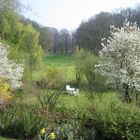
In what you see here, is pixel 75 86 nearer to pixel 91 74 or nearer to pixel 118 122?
pixel 91 74

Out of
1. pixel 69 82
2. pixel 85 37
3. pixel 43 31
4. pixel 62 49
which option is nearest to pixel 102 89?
pixel 69 82

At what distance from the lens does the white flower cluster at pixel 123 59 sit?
25.6 m

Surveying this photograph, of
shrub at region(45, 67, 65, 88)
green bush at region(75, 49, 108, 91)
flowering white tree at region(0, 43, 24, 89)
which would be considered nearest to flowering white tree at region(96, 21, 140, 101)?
green bush at region(75, 49, 108, 91)

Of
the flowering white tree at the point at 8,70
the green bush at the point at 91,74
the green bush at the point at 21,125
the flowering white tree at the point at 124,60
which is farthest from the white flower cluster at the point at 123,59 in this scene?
the green bush at the point at 21,125

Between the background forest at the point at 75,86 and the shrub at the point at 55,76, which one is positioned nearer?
the background forest at the point at 75,86

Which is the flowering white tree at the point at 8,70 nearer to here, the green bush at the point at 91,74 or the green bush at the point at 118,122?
the green bush at the point at 91,74

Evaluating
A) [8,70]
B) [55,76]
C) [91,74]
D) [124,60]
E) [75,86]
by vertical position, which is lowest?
[75,86]

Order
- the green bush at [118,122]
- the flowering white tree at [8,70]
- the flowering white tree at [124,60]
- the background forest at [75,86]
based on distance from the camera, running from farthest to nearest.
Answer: the flowering white tree at [8,70] → the flowering white tree at [124,60] → the background forest at [75,86] → the green bush at [118,122]

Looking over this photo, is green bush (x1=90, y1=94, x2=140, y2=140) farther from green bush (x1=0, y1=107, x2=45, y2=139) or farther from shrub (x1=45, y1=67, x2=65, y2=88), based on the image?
shrub (x1=45, y1=67, x2=65, y2=88)

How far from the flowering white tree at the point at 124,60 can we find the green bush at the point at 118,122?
13.1 m

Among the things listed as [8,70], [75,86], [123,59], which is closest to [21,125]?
[123,59]

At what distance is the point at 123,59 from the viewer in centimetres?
2588

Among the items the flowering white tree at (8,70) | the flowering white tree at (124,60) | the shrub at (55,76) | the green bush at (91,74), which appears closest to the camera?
the flowering white tree at (124,60)

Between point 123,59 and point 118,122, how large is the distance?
1447cm
